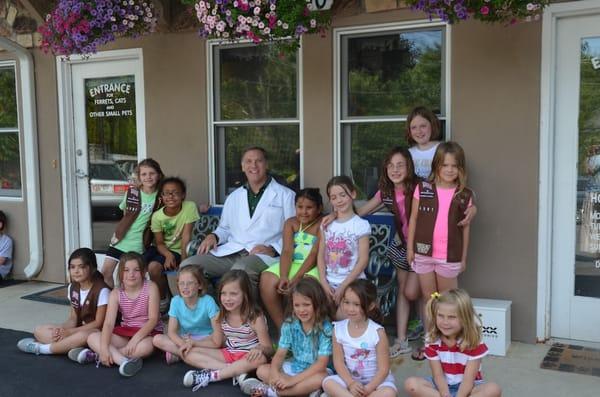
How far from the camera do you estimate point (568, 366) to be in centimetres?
352

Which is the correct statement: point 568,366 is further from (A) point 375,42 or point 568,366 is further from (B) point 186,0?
(B) point 186,0

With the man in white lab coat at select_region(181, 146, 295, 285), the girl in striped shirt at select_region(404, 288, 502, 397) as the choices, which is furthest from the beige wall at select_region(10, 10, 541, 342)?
the girl in striped shirt at select_region(404, 288, 502, 397)

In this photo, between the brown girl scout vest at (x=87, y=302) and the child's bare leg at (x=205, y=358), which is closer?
the child's bare leg at (x=205, y=358)

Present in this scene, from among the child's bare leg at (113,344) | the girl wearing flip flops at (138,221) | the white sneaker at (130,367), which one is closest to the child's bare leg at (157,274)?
the girl wearing flip flops at (138,221)

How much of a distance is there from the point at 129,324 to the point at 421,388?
1892 millimetres

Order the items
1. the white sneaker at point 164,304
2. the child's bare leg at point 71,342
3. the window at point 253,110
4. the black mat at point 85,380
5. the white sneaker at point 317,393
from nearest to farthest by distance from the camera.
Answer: the white sneaker at point 317,393, the black mat at point 85,380, the child's bare leg at point 71,342, the white sneaker at point 164,304, the window at point 253,110

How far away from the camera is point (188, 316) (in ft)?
11.8

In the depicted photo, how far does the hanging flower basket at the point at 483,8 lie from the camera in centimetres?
315

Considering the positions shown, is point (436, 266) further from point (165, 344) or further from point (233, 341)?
point (165, 344)

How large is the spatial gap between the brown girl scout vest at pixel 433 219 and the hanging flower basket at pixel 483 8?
933 millimetres

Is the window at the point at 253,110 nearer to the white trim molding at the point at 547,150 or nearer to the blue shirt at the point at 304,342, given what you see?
the blue shirt at the point at 304,342

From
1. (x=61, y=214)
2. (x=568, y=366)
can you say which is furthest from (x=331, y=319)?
(x=61, y=214)

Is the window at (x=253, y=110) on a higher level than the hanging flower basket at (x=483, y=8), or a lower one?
lower

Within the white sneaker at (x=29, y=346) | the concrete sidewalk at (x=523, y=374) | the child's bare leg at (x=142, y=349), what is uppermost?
the child's bare leg at (x=142, y=349)
